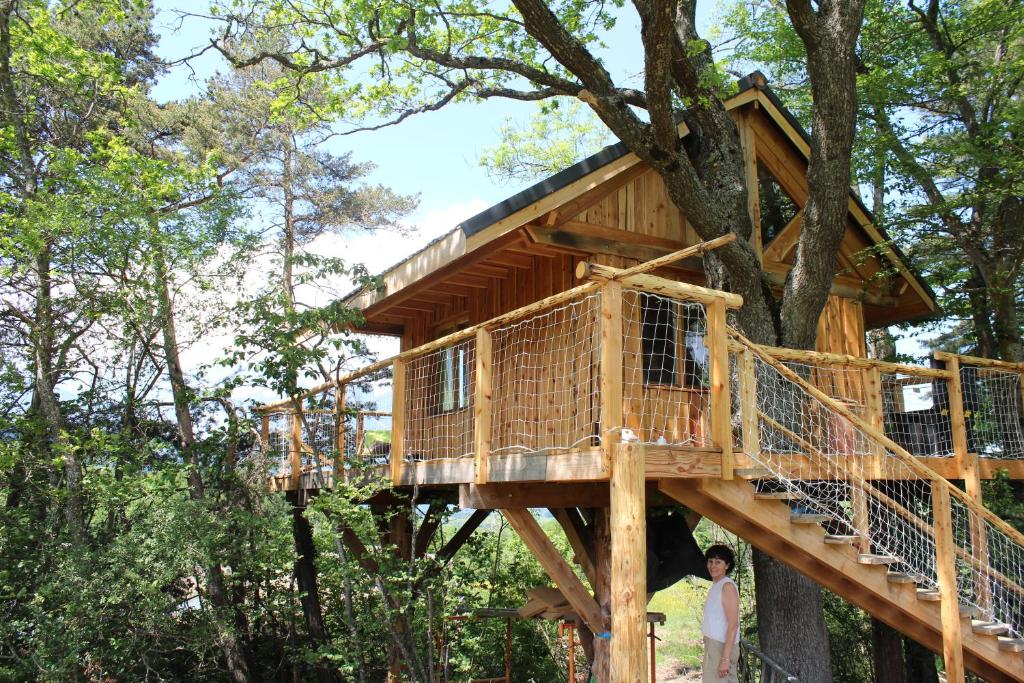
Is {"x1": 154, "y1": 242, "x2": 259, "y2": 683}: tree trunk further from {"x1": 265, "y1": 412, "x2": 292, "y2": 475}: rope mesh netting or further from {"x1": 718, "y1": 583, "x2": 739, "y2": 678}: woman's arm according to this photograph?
{"x1": 718, "y1": 583, "x2": 739, "y2": 678}: woman's arm

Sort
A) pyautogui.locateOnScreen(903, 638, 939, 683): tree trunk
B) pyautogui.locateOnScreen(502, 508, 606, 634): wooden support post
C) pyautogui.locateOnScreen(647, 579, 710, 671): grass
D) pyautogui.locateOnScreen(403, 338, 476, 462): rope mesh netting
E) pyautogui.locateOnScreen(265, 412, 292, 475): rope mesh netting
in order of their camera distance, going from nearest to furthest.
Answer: pyautogui.locateOnScreen(502, 508, 606, 634): wooden support post < pyautogui.locateOnScreen(403, 338, 476, 462): rope mesh netting < pyautogui.locateOnScreen(265, 412, 292, 475): rope mesh netting < pyautogui.locateOnScreen(903, 638, 939, 683): tree trunk < pyautogui.locateOnScreen(647, 579, 710, 671): grass

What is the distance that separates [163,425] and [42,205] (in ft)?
10.4

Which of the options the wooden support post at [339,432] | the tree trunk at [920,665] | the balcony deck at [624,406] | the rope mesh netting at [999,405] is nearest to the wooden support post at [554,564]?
the balcony deck at [624,406]

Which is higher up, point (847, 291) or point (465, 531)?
point (847, 291)

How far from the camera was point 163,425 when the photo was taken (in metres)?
11.0

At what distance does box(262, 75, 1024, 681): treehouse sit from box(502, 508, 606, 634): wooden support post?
0.03 metres

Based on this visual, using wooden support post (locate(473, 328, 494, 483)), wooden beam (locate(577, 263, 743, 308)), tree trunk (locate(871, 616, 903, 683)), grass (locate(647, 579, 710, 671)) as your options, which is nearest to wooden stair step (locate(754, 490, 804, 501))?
wooden beam (locate(577, 263, 743, 308))

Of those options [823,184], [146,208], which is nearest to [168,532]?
[146,208]

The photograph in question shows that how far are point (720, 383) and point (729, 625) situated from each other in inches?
76.8

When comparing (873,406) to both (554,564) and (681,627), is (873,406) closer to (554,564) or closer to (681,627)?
(554,564)

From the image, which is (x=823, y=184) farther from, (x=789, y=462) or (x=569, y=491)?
(x=569, y=491)

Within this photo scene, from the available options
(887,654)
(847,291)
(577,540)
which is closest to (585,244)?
(577,540)

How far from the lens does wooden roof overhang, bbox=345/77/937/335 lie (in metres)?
8.16

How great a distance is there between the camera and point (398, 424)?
8406 millimetres
